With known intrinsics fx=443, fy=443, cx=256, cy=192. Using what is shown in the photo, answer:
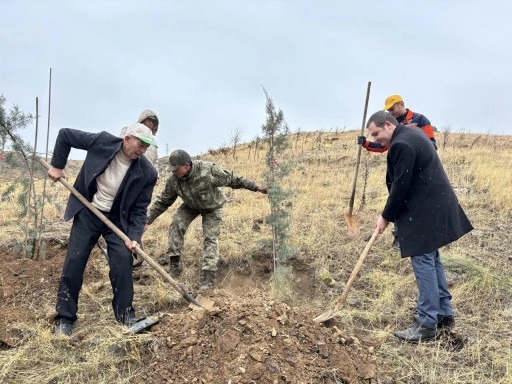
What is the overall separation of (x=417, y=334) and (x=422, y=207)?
3.34 ft

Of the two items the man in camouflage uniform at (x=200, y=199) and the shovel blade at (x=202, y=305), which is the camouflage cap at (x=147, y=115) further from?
the shovel blade at (x=202, y=305)

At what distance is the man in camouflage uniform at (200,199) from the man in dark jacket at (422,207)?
6.11 feet

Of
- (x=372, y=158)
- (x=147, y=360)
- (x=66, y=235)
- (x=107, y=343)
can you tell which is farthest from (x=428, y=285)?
(x=372, y=158)

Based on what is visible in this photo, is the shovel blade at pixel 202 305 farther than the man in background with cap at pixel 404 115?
No

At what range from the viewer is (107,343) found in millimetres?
3354

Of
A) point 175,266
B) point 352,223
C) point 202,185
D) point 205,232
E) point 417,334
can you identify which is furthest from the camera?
point 352,223

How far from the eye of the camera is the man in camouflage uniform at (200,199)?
479 centimetres

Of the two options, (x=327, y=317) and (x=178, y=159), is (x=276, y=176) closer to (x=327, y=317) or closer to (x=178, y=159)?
(x=178, y=159)

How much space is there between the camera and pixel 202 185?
4.81 m

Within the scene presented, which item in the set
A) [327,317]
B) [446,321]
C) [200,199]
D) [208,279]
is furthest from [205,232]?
[446,321]

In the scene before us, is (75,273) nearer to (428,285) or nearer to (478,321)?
(428,285)

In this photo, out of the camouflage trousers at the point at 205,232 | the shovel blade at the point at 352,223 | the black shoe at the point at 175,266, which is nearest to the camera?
the camouflage trousers at the point at 205,232

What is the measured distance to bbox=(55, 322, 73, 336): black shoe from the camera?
364cm

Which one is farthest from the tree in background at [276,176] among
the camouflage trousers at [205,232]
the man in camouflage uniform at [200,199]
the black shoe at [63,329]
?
the black shoe at [63,329]
